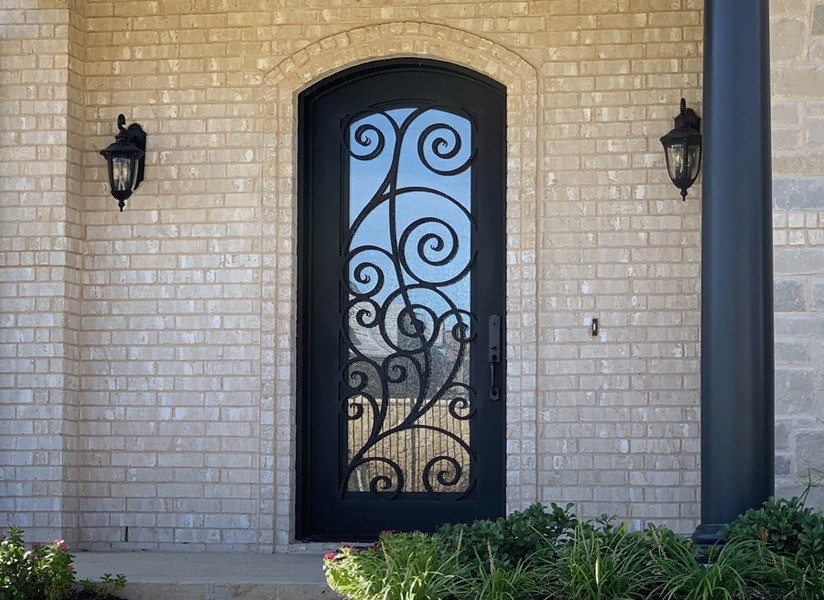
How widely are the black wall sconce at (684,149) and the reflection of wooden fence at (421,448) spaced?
180cm

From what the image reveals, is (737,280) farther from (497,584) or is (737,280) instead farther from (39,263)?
(39,263)

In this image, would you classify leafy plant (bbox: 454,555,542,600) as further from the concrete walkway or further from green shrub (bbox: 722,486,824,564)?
the concrete walkway

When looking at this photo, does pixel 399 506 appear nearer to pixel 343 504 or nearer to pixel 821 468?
pixel 343 504

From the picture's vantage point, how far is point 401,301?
672 cm

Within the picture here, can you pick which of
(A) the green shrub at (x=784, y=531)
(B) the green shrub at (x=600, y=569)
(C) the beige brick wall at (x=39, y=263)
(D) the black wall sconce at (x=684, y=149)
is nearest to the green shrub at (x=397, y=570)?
(B) the green shrub at (x=600, y=569)

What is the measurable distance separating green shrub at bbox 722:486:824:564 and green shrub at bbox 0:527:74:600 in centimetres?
271

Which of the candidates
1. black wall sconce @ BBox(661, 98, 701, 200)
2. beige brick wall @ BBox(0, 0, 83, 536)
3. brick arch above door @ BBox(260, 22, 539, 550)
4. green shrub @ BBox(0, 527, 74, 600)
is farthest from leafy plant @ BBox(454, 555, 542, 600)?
beige brick wall @ BBox(0, 0, 83, 536)

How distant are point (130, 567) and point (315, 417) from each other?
4.68ft

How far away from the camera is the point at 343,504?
265 inches

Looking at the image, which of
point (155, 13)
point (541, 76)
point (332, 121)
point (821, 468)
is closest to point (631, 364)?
point (821, 468)

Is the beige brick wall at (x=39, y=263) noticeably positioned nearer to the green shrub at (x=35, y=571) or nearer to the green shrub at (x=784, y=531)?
the green shrub at (x=35, y=571)

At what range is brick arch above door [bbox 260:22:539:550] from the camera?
6.42 m

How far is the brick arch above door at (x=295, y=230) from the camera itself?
21.1 ft

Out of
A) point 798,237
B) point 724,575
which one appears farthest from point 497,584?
point 798,237
